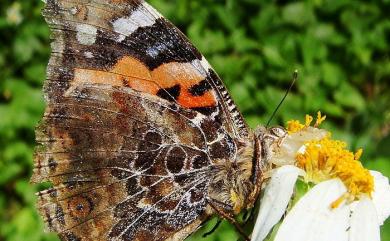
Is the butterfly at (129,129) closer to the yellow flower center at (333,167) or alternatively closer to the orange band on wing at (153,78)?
the orange band on wing at (153,78)

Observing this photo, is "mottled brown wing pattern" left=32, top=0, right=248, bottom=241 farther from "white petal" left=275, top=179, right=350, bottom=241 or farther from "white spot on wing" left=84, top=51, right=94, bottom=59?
"white petal" left=275, top=179, right=350, bottom=241

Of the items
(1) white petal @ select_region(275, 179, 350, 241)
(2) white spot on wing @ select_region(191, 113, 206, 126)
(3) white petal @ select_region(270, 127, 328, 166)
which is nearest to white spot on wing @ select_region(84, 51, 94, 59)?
(2) white spot on wing @ select_region(191, 113, 206, 126)

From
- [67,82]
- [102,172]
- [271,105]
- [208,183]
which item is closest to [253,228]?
[208,183]

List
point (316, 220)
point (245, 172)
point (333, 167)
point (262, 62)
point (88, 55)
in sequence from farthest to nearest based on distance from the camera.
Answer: point (262, 62) < point (88, 55) < point (245, 172) < point (333, 167) < point (316, 220)

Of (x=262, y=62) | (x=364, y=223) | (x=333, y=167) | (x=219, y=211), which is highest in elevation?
(x=262, y=62)

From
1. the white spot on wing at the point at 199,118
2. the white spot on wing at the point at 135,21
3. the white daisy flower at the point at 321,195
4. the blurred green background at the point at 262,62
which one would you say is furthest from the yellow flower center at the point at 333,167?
the blurred green background at the point at 262,62

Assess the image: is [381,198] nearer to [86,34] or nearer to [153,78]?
[153,78]

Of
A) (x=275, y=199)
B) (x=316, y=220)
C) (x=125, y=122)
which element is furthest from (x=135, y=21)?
(x=316, y=220)

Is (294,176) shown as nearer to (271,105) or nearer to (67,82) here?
(67,82)
